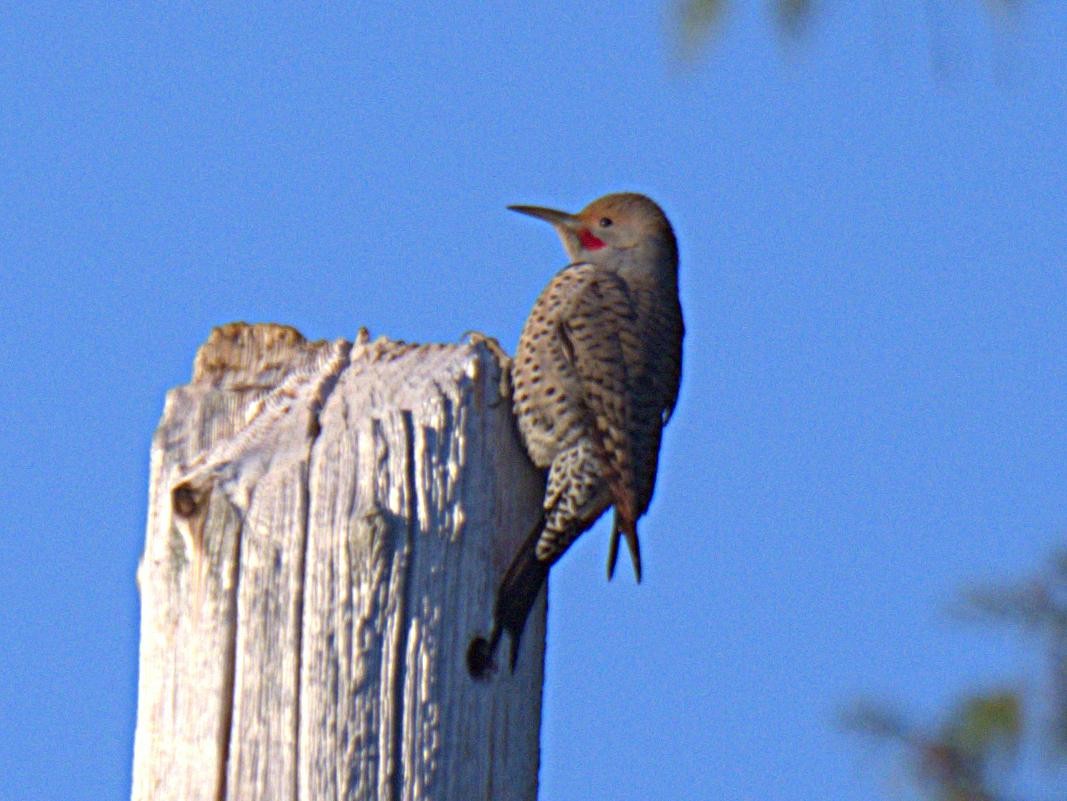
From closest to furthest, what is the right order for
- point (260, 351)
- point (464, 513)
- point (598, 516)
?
point (464, 513)
point (260, 351)
point (598, 516)

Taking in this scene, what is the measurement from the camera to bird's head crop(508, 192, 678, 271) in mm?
5523

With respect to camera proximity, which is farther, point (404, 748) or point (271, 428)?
point (271, 428)

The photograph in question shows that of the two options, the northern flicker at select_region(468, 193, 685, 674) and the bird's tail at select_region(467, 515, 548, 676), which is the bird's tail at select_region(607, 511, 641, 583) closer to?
the northern flicker at select_region(468, 193, 685, 674)

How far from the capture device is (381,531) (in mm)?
3346

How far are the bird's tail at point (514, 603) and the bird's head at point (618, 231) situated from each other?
1.91 m

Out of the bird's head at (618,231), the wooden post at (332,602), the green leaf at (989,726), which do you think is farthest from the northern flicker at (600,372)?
the green leaf at (989,726)

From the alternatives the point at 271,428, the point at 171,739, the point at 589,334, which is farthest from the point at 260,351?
the point at 589,334

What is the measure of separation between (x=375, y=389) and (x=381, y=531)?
1.12 feet

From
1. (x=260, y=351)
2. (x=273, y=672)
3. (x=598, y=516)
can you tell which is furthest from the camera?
(x=598, y=516)

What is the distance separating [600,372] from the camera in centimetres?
483

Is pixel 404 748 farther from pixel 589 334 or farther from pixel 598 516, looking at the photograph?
pixel 589 334

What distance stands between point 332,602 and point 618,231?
2.46 metres

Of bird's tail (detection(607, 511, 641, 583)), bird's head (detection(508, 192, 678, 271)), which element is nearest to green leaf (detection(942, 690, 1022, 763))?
bird's tail (detection(607, 511, 641, 583))

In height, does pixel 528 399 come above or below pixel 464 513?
above
